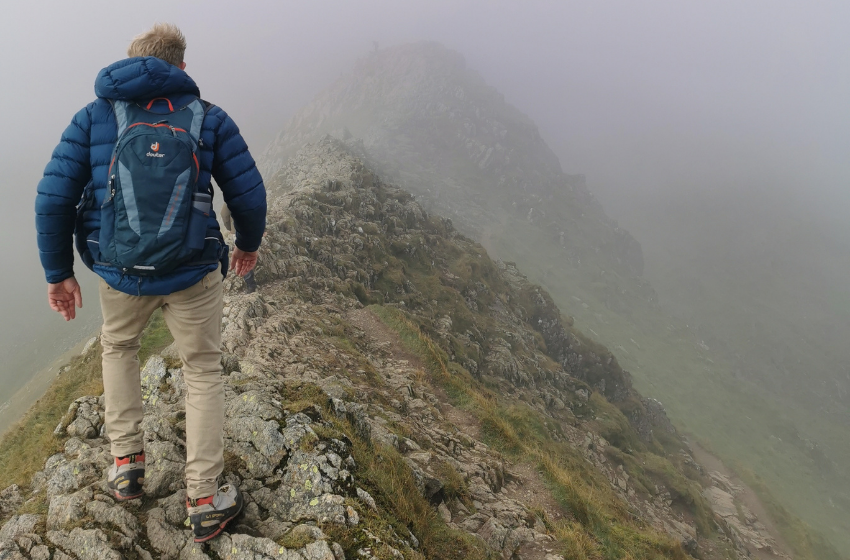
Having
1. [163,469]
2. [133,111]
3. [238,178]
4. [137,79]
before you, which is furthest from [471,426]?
[137,79]

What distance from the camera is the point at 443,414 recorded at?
1573cm

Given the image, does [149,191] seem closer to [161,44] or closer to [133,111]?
[133,111]

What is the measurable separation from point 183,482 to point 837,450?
143m

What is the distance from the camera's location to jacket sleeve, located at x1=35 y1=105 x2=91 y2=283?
4.25 meters

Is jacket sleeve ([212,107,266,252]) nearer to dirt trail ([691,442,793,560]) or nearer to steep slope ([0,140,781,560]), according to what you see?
steep slope ([0,140,781,560])

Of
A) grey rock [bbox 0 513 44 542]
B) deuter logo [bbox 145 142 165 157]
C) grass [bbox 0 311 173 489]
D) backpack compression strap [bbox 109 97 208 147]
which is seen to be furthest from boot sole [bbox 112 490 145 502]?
backpack compression strap [bbox 109 97 208 147]

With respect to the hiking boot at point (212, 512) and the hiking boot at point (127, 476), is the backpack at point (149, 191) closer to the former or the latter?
the hiking boot at point (127, 476)

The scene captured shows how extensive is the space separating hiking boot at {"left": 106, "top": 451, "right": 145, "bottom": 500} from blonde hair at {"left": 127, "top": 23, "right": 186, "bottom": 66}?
4900mm

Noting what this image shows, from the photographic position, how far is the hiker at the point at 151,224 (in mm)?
3969

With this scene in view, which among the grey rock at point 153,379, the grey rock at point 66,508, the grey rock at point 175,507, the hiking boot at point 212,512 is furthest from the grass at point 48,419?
the hiking boot at point 212,512

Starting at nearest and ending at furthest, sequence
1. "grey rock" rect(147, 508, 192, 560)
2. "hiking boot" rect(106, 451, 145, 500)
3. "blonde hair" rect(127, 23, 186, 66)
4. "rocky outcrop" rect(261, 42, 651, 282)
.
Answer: "blonde hair" rect(127, 23, 186, 66)
"grey rock" rect(147, 508, 192, 560)
"hiking boot" rect(106, 451, 145, 500)
"rocky outcrop" rect(261, 42, 651, 282)

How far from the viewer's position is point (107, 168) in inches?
164

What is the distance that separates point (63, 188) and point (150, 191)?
4.34 ft

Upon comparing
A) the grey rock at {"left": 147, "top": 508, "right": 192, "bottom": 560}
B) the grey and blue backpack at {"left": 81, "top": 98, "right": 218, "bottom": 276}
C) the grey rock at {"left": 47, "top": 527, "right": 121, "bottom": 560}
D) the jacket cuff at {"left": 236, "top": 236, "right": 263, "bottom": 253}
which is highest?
the grey and blue backpack at {"left": 81, "top": 98, "right": 218, "bottom": 276}
